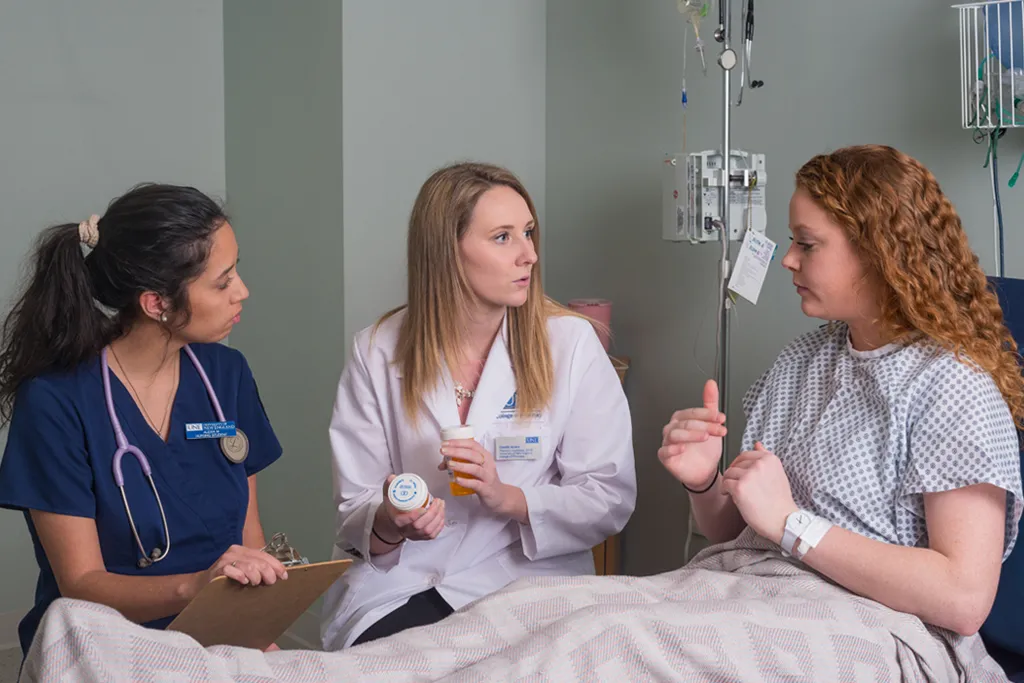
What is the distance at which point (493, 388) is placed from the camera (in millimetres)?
2037

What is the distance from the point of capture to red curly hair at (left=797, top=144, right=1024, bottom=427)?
1.59 m

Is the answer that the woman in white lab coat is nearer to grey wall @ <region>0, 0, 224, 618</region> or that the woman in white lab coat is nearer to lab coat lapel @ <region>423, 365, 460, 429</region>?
lab coat lapel @ <region>423, 365, 460, 429</region>

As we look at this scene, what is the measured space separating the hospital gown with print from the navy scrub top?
3.28 feet

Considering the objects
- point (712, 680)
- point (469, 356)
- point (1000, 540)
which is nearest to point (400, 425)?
point (469, 356)

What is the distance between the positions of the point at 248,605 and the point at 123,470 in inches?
15.3

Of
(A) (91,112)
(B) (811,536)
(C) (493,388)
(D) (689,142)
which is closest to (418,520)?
(C) (493,388)

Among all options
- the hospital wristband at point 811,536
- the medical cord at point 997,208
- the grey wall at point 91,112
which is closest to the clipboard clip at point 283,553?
the hospital wristband at point 811,536

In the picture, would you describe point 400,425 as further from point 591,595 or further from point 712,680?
point 712,680

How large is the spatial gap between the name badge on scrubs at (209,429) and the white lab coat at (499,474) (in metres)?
0.22

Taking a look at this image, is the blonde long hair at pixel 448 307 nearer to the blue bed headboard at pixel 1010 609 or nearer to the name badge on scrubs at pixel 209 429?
the name badge on scrubs at pixel 209 429

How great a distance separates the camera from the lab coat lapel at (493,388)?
6.63 ft

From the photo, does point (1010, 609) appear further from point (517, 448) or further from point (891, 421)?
point (517, 448)

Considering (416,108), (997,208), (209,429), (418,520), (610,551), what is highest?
(416,108)

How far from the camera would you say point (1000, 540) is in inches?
59.1
